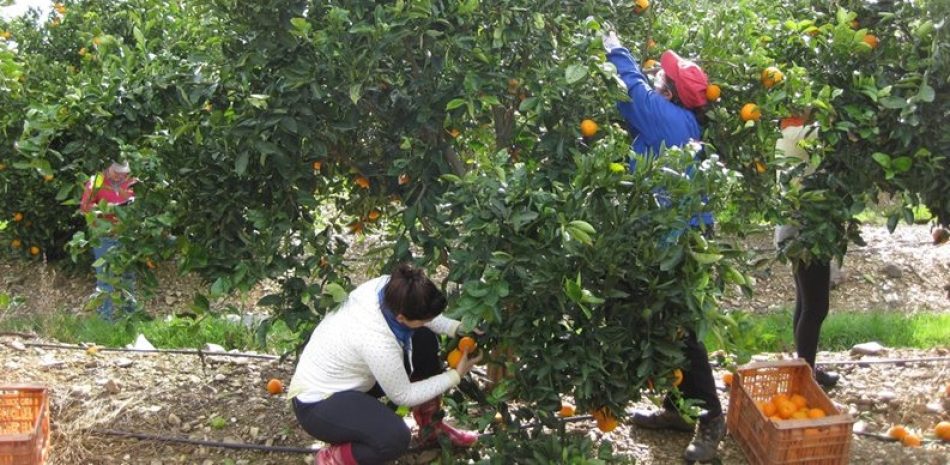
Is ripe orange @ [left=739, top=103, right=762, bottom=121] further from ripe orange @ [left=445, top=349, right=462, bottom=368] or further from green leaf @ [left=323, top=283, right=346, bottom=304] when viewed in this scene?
green leaf @ [left=323, top=283, right=346, bottom=304]

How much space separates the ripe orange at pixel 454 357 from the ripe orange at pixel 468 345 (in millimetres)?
36

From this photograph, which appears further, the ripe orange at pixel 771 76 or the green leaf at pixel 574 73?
the ripe orange at pixel 771 76

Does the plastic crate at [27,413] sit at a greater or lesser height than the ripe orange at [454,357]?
lesser

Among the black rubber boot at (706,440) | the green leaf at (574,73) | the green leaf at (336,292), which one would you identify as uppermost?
the green leaf at (574,73)

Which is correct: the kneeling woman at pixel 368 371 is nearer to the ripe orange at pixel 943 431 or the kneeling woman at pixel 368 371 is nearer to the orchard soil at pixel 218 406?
the orchard soil at pixel 218 406

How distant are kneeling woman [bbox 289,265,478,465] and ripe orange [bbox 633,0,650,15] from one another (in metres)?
1.17

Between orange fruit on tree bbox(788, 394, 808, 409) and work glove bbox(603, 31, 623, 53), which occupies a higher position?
work glove bbox(603, 31, 623, 53)

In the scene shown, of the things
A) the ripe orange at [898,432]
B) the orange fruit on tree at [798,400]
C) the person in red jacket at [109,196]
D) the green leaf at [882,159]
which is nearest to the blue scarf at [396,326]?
the person in red jacket at [109,196]

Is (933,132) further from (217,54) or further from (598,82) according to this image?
(217,54)

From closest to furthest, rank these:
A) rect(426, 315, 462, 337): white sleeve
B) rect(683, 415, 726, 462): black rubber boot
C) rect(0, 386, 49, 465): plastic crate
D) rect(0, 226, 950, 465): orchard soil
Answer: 1. rect(426, 315, 462, 337): white sleeve
2. rect(0, 386, 49, 465): plastic crate
3. rect(683, 415, 726, 462): black rubber boot
4. rect(0, 226, 950, 465): orchard soil

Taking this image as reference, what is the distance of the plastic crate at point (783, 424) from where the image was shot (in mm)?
3205

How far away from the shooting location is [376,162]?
3.34 metres

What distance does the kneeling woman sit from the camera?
291cm

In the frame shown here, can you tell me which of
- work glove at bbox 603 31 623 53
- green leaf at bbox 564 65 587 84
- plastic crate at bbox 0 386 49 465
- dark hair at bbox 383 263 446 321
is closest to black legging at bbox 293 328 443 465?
dark hair at bbox 383 263 446 321
